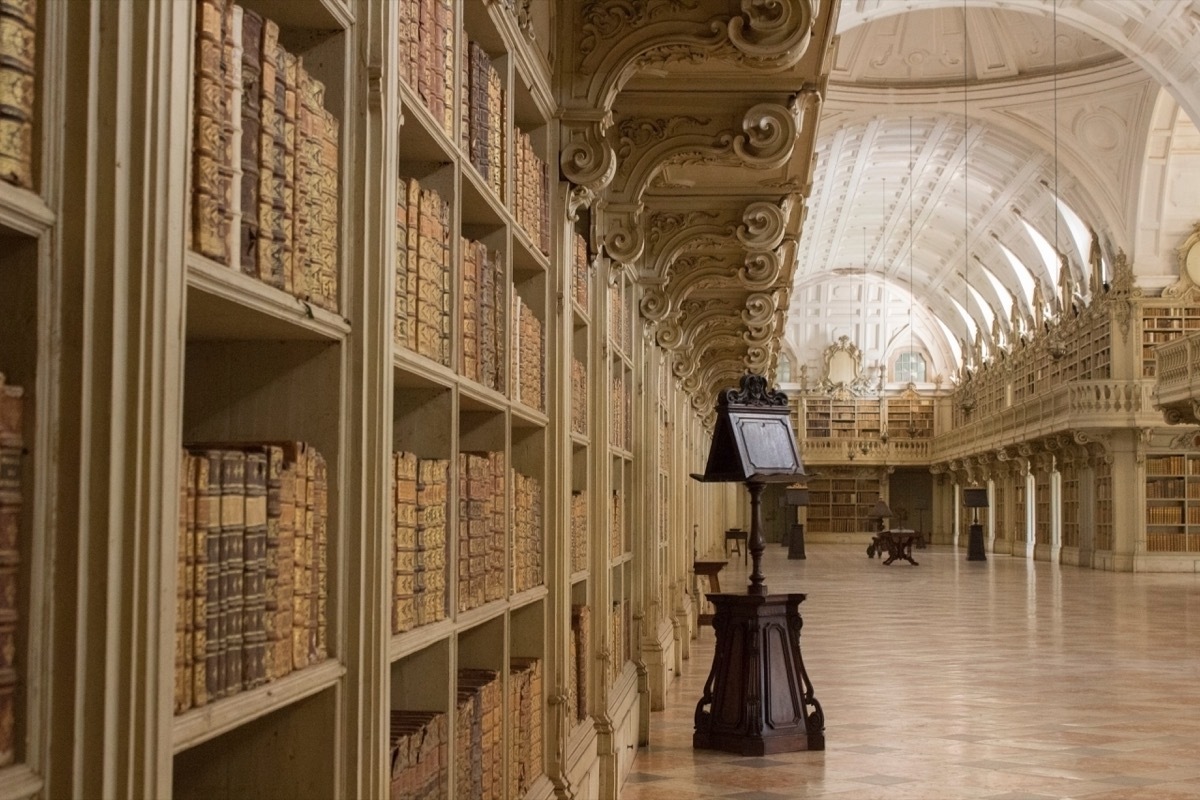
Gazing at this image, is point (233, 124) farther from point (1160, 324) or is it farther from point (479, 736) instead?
point (1160, 324)

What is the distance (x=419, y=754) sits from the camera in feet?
9.07

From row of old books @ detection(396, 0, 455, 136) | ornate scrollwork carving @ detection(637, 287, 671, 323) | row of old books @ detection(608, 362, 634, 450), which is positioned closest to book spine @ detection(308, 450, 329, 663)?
row of old books @ detection(396, 0, 455, 136)

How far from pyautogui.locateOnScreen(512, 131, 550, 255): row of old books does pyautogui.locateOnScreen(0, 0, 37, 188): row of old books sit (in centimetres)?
270

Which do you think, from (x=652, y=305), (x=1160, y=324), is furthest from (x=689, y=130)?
(x=1160, y=324)

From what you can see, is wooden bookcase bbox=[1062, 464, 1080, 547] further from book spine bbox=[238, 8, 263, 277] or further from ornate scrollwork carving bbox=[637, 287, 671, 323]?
book spine bbox=[238, 8, 263, 277]

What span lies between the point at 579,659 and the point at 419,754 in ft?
9.15

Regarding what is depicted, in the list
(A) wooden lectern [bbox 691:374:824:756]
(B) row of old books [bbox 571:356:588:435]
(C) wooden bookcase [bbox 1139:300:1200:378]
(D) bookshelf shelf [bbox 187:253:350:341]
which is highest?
(C) wooden bookcase [bbox 1139:300:1200:378]

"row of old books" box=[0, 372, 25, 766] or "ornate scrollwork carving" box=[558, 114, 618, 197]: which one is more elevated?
"ornate scrollwork carving" box=[558, 114, 618, 197]

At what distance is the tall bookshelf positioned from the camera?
128 centimetres

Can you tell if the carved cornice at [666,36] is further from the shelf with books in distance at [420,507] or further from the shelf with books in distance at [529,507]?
the shelf with books in distance at [420,507]

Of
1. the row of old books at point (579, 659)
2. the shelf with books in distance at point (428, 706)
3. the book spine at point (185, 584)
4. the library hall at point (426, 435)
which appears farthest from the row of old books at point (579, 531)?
the book spine at point (185, 584)

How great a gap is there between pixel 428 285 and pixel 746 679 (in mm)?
5351

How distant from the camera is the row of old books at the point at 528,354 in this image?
3992mm

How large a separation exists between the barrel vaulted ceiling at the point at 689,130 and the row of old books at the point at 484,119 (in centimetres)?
100
